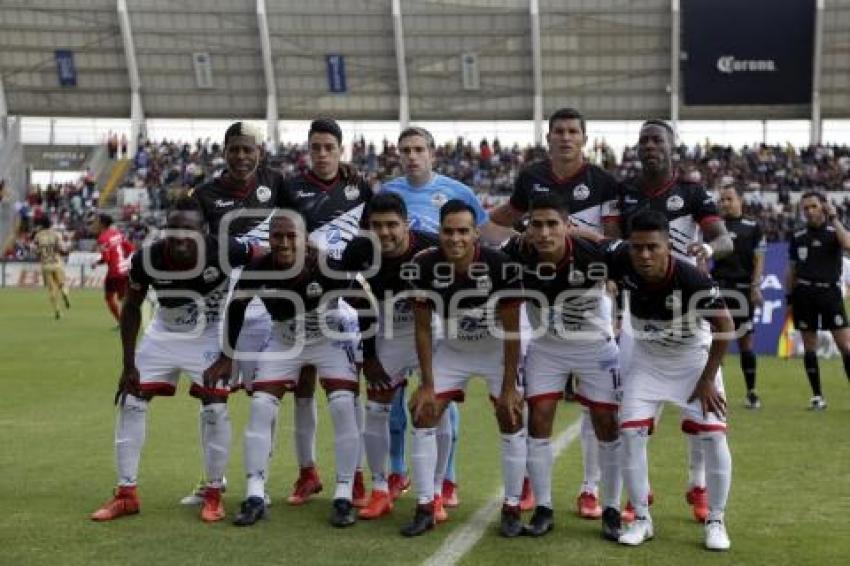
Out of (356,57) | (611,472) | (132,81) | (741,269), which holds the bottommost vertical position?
(611,472)

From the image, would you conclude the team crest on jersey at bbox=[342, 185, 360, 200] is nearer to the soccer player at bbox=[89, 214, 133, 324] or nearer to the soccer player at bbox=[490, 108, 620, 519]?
the soccer player at bbox=[490, 108, 620, 519]

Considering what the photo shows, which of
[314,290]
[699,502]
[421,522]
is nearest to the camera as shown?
[421,522]

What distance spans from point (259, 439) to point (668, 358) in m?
2.45

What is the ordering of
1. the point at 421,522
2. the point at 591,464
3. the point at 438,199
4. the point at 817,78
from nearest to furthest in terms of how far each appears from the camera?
the point at 421,522 → the point at 591,464 → the point at 438,199 → the point at 817,78

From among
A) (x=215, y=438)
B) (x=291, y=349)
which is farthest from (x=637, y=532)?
(x=215, y=438)

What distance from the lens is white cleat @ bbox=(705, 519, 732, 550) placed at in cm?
617

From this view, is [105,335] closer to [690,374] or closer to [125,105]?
[690,374]

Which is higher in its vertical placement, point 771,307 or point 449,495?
point 449,495

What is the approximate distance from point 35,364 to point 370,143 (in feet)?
114

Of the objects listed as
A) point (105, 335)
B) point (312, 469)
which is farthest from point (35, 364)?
point (312, 469)

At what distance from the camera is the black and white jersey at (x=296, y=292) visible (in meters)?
→ 7.09

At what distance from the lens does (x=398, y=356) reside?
23.9 feet

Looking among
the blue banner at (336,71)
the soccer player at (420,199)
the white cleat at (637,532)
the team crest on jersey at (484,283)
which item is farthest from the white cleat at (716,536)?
the blue banner at (336,71)

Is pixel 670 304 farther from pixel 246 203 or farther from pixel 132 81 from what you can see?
pixel 132 81
